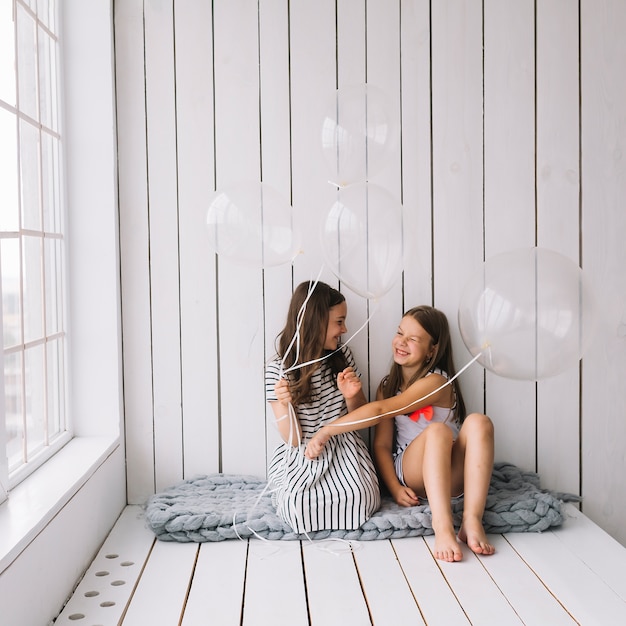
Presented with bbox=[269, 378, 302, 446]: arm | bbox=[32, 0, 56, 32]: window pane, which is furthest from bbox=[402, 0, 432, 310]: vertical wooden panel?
bbox=[32, 0, 56, 32]: window pane

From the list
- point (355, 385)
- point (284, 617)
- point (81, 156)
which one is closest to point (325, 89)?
point (81, 156)

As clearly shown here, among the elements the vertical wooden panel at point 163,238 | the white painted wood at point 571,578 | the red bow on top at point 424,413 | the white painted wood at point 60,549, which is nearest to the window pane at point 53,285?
the vertical wooden panel at point 163,238

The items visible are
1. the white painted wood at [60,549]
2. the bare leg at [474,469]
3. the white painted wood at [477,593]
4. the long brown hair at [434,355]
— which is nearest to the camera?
the white painted wood at [60,549]

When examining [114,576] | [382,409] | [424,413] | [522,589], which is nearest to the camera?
[522,589]

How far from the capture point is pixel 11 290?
1.93 m

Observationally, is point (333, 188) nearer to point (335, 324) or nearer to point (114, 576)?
point (335, 324)

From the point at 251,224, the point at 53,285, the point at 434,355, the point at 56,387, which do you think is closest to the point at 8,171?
the point at 53,285

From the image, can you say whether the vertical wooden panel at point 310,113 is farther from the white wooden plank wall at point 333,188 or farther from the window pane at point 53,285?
the window pane at point 53,285

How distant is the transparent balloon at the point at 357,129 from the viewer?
6.26 feet

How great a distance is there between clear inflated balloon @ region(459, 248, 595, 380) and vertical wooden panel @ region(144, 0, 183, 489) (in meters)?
1.16

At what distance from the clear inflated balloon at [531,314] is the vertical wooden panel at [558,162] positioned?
0.81 m

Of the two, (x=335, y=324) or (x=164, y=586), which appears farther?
(x=335, y=324)

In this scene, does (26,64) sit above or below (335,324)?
above

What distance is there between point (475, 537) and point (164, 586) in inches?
34.1
